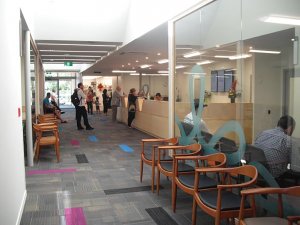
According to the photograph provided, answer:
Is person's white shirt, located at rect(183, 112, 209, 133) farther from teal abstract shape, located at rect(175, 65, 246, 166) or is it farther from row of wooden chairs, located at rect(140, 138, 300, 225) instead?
row of wooden chairs, located at rect(140, 138, 300, 225)

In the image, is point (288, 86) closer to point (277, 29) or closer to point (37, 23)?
point (277, 29)

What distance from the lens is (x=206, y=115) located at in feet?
15.5

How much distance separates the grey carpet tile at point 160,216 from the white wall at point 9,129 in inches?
58.1

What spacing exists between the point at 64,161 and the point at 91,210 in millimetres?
2832

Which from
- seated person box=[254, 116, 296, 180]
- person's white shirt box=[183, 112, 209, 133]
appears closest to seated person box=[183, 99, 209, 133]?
person's white shirt box=[183, 112, 209, 133]

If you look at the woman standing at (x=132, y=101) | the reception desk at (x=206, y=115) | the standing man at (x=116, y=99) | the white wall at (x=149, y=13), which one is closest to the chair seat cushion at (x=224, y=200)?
the reception desk at (x=206, y=115)

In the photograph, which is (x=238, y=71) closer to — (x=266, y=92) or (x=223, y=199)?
(x=266, y=92)

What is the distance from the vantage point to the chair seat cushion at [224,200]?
112 inches

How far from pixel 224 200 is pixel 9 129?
2.21 meters

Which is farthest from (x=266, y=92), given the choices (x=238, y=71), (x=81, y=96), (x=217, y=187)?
(x=81, y=96)

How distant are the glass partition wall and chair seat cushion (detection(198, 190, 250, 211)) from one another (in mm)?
438

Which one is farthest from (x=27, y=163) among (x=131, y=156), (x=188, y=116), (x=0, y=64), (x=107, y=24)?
(x=107, y=24)

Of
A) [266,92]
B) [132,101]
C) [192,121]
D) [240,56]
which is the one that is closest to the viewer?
[266,92]

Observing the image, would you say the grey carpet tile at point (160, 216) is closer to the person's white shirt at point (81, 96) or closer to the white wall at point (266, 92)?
the white wall at point (266, 92)
